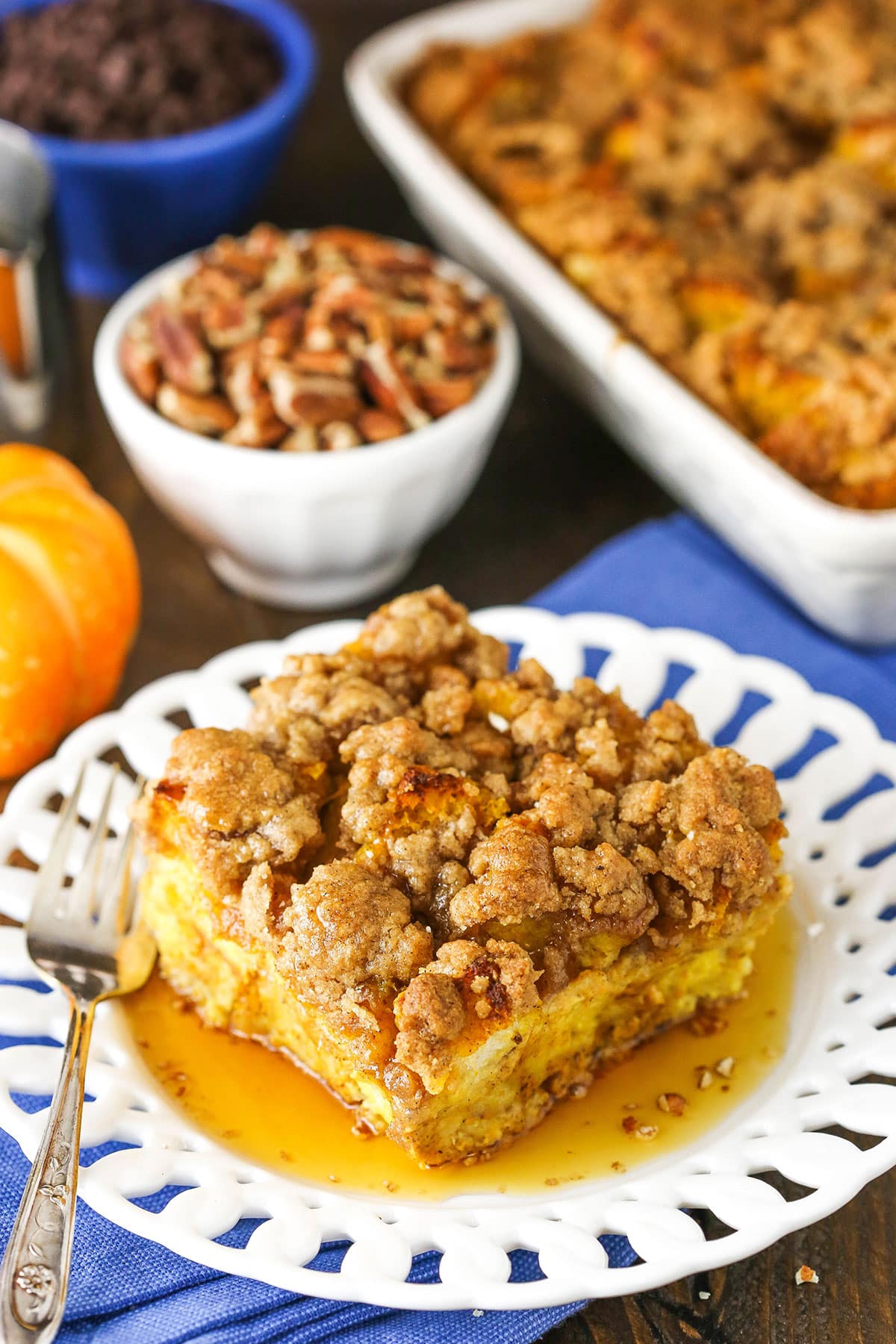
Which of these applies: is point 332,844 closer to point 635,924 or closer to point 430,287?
point 635,924

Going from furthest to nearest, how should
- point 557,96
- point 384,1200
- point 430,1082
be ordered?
point 557,96
point 384,1200
point 430,1082

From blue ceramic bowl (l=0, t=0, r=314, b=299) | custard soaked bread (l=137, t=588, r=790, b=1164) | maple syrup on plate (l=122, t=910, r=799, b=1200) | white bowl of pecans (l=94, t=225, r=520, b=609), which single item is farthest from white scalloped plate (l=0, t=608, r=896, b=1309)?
blue ceramic bowl (l=0, t=0, r=314, b=299)

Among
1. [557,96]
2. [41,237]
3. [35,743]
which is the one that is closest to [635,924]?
[35,743]

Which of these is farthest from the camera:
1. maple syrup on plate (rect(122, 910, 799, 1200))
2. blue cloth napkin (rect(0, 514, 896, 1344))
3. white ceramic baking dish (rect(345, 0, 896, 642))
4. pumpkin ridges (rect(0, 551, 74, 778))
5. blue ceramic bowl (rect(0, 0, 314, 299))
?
blue ceramic bowl (rect(0, 0, 314, 299))

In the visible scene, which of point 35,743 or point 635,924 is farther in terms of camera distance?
point 35,743

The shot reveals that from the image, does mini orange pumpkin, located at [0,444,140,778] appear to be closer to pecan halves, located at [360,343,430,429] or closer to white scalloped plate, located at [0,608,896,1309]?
white scalloped plate, located at [0,608,896,1309]

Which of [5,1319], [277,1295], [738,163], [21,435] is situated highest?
[738,163]

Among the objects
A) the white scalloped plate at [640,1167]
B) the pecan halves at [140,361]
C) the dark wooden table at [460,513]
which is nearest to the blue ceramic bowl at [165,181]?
the dark wooden table at [460,513]
